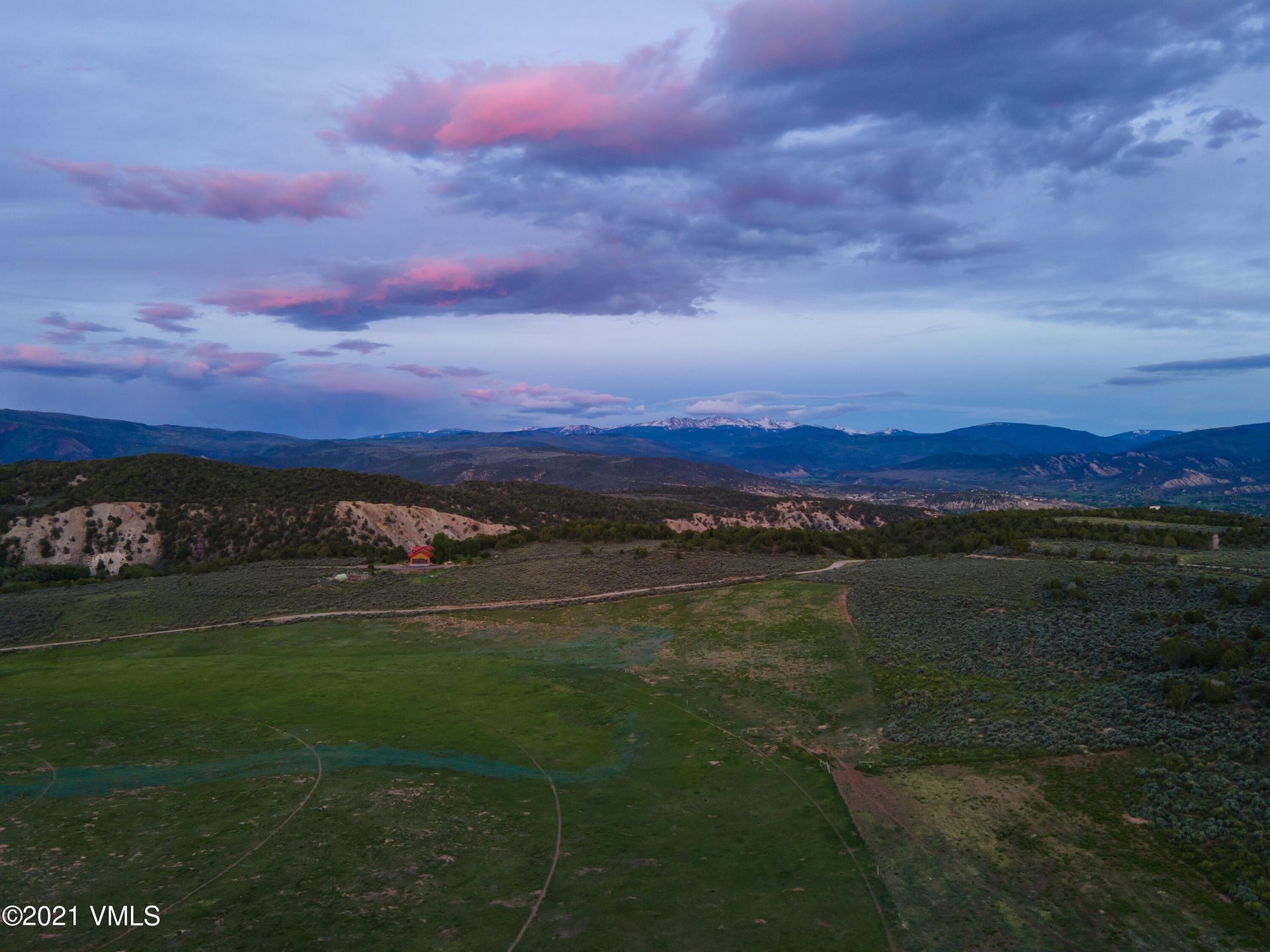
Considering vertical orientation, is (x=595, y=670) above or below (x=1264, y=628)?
below

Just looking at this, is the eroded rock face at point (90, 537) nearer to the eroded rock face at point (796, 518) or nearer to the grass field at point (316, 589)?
the grass field at point (316, 589)

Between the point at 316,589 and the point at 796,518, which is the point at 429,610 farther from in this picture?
the point at 796,518

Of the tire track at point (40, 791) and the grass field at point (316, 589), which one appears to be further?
the grass field at point (316, 589)

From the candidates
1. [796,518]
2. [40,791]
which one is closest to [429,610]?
[40,791]

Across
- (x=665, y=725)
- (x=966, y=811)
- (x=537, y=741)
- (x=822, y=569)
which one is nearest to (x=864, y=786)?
(x=966, y=811)

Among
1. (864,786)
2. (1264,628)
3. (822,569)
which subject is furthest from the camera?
(822,569)

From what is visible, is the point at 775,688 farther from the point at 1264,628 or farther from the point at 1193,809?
the point at 1264,628

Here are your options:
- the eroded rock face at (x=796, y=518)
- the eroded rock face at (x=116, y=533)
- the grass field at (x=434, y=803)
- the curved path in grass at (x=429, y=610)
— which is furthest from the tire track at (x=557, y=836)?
the eroded rock face at (x=796, y=518)
